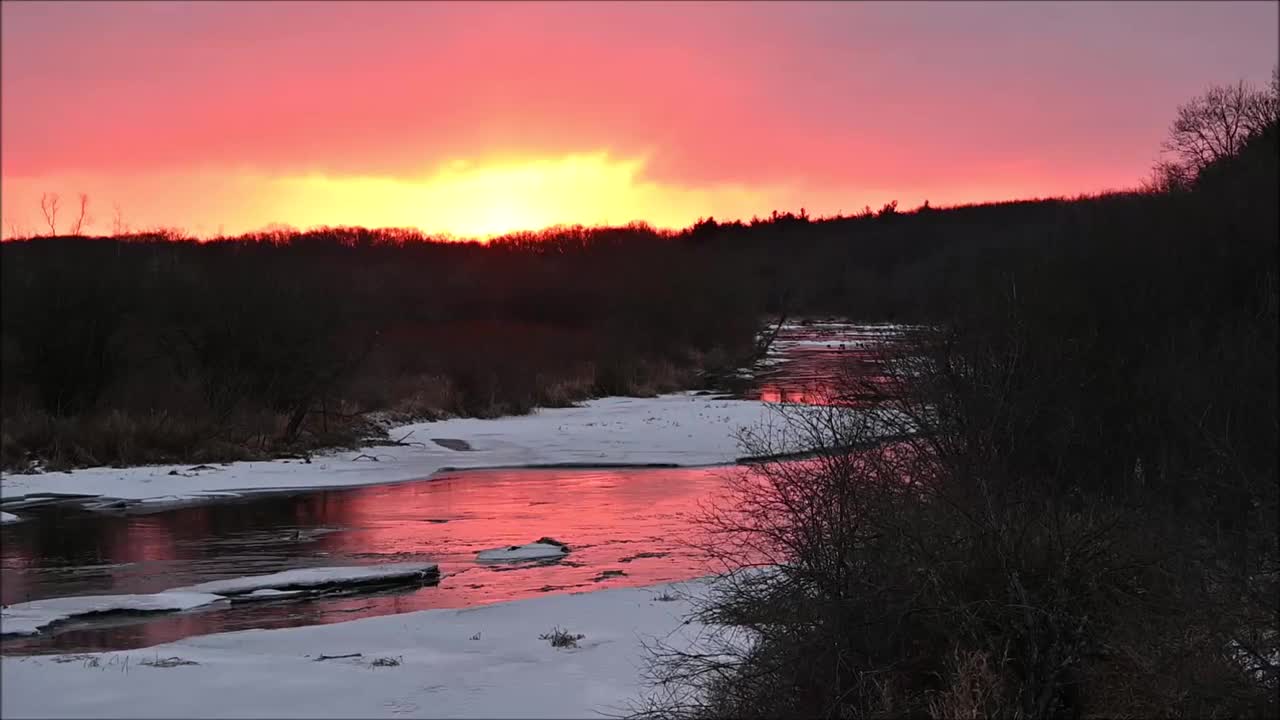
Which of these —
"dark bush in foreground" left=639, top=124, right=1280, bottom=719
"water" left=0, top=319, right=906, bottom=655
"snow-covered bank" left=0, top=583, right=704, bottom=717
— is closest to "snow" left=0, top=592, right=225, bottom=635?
"water" left=0, top=319, right=906, bottom=655

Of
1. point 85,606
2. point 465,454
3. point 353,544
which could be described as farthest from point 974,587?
point 465,454

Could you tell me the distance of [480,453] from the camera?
97.7 feet

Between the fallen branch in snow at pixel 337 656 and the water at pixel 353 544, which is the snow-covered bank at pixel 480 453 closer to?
the water at pixel 353 544

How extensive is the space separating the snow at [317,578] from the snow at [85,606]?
16.0 inches

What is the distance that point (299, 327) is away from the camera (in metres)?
31.1

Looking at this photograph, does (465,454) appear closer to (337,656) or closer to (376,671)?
(337,656)

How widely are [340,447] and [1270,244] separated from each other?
1908 cm

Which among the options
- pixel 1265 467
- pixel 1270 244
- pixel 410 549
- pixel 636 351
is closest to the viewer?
pixel 1265 467

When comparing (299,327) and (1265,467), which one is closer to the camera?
(1265,467)

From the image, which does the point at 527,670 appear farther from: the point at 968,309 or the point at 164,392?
the point at 164,392

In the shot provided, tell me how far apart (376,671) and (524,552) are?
6162 millimetres

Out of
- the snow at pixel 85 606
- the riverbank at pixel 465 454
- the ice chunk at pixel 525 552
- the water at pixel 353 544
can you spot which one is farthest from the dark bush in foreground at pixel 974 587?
the riverbank at pixel 465 454

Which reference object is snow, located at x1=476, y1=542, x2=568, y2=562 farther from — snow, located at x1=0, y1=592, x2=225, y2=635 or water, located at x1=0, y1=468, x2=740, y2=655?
snow, located at x1=0, y1=592, x2=225, y2=635

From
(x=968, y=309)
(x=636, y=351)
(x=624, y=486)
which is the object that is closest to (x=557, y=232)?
(x=636, y=351)
